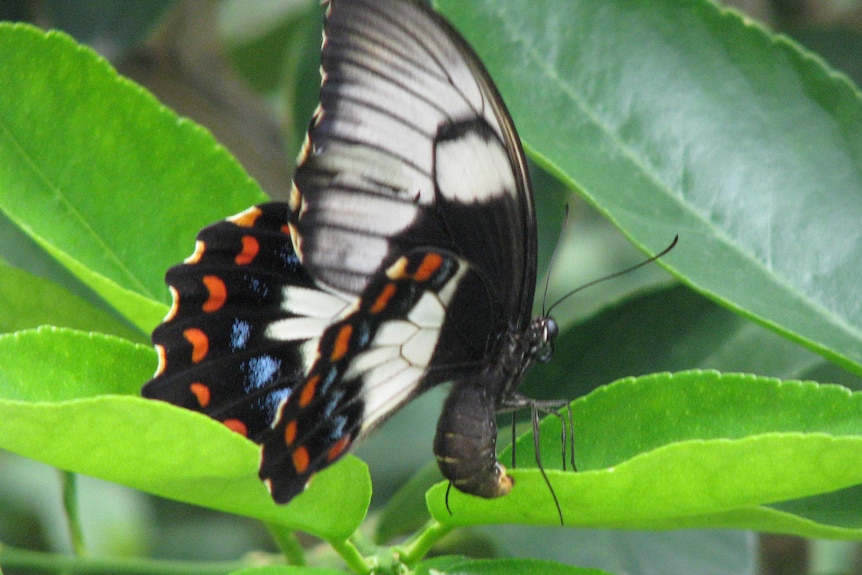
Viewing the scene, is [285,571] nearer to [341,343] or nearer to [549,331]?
[341,343]

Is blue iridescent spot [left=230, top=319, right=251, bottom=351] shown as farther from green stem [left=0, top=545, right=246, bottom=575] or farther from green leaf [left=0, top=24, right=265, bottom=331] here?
green stem [left=0, top=545, right=246, bottom=575]

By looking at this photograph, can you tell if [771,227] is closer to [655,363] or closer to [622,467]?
[655,363]

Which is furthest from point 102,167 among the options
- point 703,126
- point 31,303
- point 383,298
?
point 703,126

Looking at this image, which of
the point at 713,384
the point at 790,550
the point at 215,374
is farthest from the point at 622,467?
the point at 790,550

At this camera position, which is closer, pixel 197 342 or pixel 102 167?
pixel 197 342

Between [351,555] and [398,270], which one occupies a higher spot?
[398,270]

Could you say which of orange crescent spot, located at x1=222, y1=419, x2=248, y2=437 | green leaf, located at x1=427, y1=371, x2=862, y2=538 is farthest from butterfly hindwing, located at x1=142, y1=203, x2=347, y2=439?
green leaf, located at x1=427, y1=371, x2=862, y2=538

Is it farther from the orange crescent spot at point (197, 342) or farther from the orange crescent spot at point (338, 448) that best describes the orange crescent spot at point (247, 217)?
the orange crescent spot at point (338, 448)
